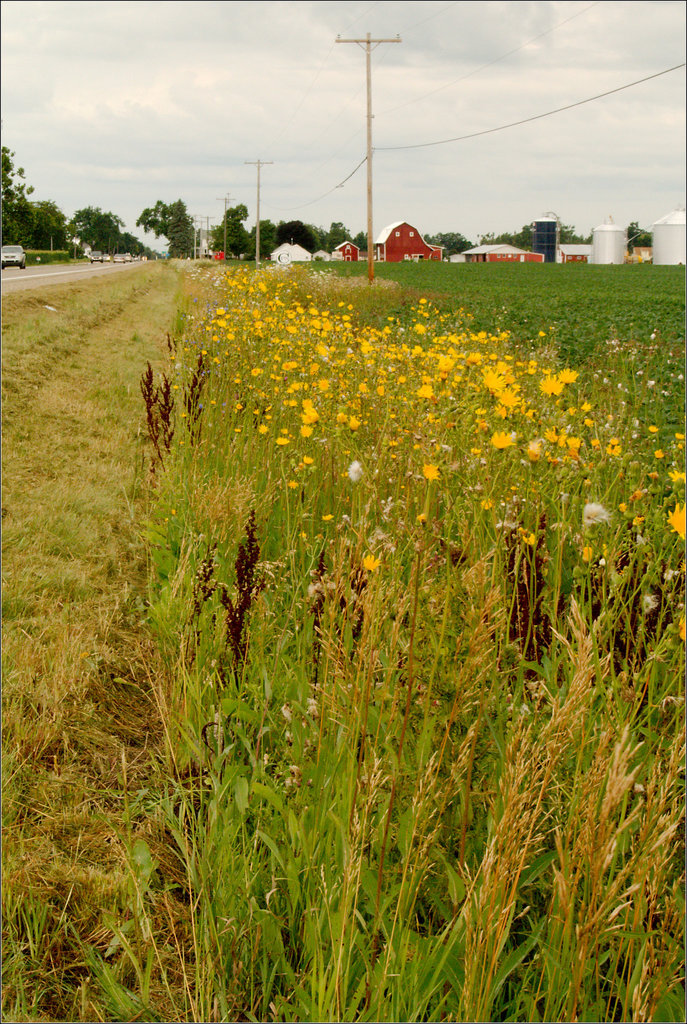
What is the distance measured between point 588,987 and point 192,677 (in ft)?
4.54

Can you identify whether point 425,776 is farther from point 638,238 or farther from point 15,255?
point 638,238

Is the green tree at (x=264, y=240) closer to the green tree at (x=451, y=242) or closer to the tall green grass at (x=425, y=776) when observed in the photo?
the green tree at (x=451, y=242)

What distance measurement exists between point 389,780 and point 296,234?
11436 cm

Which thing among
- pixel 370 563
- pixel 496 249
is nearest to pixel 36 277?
pixel 370 563

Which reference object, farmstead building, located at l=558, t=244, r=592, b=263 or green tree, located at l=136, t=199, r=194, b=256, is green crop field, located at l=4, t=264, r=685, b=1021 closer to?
green tree, located at l=136, t=199, r=194, b=256

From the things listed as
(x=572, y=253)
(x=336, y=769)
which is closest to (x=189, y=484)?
(x=336, y=769)

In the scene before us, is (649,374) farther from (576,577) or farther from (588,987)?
(588,987)

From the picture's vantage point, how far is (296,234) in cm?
10988

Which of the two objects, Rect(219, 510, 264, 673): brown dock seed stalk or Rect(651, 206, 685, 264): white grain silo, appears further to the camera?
Rect(651, 206, 685, 264): white grain silo

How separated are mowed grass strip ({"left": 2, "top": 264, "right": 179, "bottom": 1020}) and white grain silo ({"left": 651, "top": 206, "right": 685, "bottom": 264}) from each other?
263 feet

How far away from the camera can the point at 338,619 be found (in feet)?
6.50

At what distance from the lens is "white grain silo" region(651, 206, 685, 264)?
252 ft

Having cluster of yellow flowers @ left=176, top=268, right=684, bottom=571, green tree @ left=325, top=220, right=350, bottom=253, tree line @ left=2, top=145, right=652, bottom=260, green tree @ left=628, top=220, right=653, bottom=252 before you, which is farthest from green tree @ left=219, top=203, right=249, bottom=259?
cluster of yellow flowers @ left=176, top=268, right=684, bottom=571

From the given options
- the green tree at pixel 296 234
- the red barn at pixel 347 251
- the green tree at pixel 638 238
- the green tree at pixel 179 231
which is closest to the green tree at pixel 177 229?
the green tree at pixel 179 231
